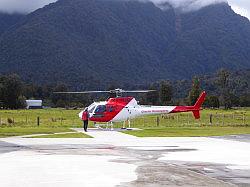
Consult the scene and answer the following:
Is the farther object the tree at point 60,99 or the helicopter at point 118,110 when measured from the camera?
the tree at point 60,99

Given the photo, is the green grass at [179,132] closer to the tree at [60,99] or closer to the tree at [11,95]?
the tree at [11,95]

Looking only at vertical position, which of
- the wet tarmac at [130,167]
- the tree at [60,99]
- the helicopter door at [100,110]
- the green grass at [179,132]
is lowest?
the wet tarmac at [130,167]

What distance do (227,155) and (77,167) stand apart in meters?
6.87

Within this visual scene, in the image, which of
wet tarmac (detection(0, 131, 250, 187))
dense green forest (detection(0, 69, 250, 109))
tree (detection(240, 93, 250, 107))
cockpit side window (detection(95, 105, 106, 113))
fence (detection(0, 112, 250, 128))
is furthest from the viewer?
tree (detection(240, 93, 250, 107))

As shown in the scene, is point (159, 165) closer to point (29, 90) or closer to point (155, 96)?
point (155, 96)

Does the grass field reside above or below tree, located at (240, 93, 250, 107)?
below

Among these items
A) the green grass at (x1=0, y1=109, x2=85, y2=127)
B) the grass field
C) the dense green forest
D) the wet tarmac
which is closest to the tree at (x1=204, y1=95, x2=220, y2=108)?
the dense green forest

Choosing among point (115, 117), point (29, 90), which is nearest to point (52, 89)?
point (29, 90)

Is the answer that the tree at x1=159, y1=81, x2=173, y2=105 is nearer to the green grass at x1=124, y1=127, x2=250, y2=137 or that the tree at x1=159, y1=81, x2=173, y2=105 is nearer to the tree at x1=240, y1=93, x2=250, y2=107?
the tree at x1=240, y1=93, x2=250, y2=107

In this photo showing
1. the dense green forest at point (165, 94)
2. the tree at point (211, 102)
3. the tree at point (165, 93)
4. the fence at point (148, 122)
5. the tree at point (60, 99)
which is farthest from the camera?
the tree at point (60, 99)

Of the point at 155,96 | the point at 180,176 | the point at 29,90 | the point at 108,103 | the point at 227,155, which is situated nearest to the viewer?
the point at 180,176

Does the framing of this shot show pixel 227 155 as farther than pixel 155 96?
No

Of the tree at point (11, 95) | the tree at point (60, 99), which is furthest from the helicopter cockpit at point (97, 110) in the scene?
the tree at point (60, 99)

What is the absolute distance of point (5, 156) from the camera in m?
18.4
